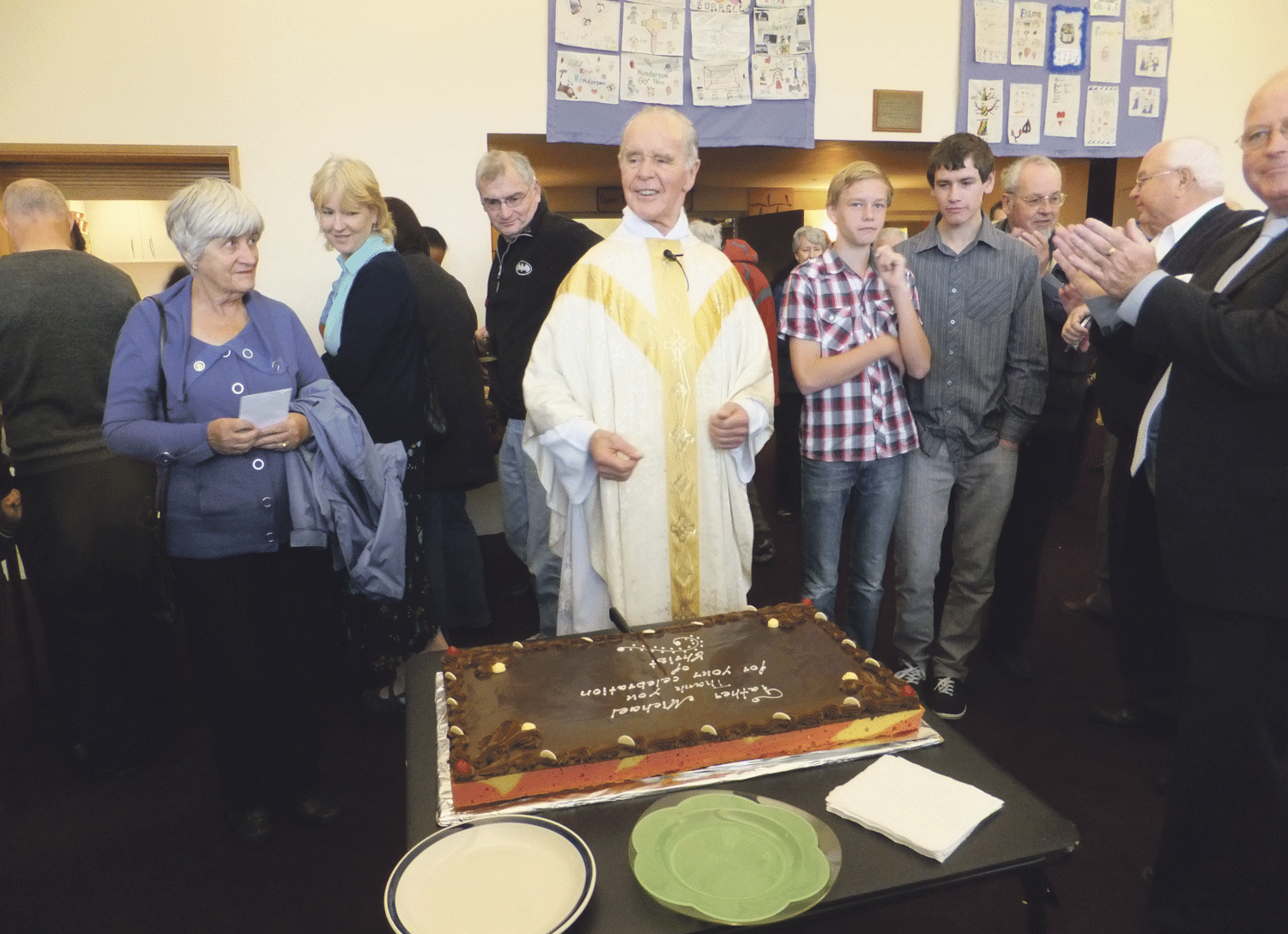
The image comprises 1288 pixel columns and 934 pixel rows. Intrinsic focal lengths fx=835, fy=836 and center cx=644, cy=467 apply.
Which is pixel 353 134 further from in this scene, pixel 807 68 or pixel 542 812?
pixel 542 812

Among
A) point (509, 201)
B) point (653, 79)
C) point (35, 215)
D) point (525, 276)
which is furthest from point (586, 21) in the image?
point (35, 215)

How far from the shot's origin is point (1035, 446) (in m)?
2.69

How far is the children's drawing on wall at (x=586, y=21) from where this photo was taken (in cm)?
373

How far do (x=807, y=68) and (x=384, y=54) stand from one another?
6.49 feet

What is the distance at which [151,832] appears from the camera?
2176 millimetres

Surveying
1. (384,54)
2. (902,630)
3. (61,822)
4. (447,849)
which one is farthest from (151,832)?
(384,54)

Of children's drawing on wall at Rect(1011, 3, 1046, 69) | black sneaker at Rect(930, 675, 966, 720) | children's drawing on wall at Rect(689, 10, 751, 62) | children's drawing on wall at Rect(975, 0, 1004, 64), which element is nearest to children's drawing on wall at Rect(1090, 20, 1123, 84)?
children's drawing on wall at Rect(1011, 3, 1046, 69)

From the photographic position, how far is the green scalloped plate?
0.90 meters

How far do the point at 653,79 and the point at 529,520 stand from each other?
7.36 feet

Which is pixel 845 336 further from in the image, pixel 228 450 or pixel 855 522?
pixel 228 450

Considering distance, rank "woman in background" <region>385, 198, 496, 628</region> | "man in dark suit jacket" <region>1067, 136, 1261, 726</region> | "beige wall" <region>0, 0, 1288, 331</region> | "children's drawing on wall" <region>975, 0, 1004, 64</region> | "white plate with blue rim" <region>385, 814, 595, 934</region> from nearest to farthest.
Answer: "white plate with blue rim" <region>385, 814, 595, 934</region> → "man in dark suit jacket" <region>1067, 136, 1261, 726</region> → "woman in background" <region>385, 198, 496, 628</region> → "beige wall" <region>0, 0, 1288, 331</region> → "children's drawing on wall" <region>975, 0, 1004, 64</region>

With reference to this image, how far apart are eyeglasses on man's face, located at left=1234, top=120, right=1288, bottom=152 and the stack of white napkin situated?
4.06 feet

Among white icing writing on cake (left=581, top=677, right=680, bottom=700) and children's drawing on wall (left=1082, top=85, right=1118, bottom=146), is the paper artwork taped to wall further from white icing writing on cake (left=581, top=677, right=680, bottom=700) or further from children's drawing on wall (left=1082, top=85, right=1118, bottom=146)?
white icing writing on cake (left=581, top=677, right=680, bottom=700)

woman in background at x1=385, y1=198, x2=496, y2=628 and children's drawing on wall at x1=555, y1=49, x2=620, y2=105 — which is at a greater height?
children's drawing on wall at x1=555, y1=49, x2=620, y2=105
